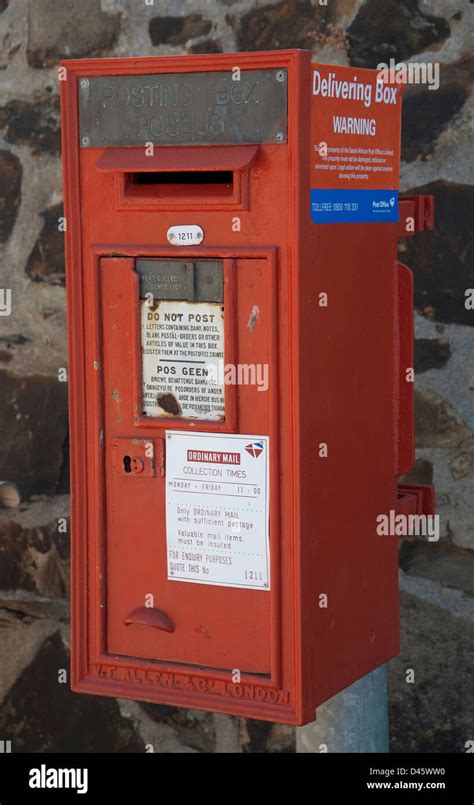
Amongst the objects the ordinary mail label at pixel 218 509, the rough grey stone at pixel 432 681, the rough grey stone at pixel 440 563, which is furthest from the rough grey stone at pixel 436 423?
the ordinary mail label at pixel 218 509

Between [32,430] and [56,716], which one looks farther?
[56,716]

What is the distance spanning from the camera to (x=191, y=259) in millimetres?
2148

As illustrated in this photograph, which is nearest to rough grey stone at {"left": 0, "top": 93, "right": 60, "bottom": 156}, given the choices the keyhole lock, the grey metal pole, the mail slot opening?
the mail slot opening

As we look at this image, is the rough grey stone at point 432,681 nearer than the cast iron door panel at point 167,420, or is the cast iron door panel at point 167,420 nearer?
the cast iron door panel at point 167,420

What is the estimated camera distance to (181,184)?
2188 mm

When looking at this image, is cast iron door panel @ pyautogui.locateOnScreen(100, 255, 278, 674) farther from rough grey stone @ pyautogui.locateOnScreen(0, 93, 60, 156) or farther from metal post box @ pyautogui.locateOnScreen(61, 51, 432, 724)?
rough grey stone @ pyautogui.locateOnScreen(0, 93, 60, 156)

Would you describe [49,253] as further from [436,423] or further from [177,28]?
[436,423]

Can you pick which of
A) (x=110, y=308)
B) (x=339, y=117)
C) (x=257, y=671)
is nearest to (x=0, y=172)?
(x=110, y=308)

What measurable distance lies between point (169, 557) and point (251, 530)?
0.56 ft

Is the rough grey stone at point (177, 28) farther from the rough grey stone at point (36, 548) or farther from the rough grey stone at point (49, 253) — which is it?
the rough grey stone at point (36, 548)

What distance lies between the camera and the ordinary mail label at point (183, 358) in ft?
7.10

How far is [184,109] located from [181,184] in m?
0.13

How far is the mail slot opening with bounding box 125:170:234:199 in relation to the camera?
7.04 feet

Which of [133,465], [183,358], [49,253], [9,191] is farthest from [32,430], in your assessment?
[183,358]
